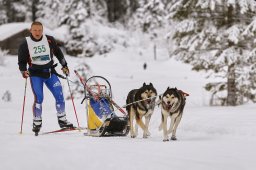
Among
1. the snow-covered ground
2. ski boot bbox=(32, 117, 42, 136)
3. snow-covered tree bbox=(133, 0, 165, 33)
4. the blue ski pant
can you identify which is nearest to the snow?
the snow-covered ground

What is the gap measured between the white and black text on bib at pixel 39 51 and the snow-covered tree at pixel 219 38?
663 centimetres

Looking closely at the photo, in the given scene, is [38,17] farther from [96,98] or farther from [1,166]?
[1,166]

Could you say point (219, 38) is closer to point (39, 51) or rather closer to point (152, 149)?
point (39, 51)

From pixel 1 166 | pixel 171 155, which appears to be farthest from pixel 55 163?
pixel 171 155

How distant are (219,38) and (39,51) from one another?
7353mm

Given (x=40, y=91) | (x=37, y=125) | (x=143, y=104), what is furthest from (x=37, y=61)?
(x=143, y=104)

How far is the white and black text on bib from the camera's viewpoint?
8.94 meters

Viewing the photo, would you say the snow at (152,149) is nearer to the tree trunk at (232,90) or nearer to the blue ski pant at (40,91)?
the blue ski pant at (40,91)

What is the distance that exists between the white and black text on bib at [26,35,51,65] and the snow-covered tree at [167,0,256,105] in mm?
6629

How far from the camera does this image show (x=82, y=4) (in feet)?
157

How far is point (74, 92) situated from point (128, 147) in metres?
15.2

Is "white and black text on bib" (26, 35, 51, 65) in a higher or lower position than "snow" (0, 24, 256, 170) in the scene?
higher

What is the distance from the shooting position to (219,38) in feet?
48.2

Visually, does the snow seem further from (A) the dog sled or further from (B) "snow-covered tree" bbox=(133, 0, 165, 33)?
(B) "snow-covered tree" bbox=(133, 0, 165, 33)
